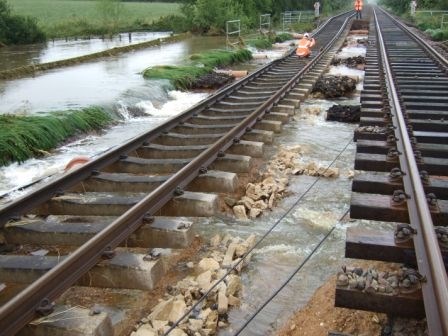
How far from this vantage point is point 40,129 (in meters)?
8.80

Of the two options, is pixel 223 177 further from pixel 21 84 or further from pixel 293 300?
pixel 21 84

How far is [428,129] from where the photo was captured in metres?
7.26

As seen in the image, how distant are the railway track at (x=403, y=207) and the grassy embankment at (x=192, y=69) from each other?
6958mm

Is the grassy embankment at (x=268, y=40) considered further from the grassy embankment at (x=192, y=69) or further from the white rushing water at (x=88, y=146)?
the white rushing water at (x=88, y=146)

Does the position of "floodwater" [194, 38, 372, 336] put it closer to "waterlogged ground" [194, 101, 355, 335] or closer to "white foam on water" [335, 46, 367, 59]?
"waterlogged ground" [194, 101, 355, 335]

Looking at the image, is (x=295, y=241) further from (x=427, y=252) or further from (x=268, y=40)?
(x=268, y=40)

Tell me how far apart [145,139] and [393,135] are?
3.21 metres

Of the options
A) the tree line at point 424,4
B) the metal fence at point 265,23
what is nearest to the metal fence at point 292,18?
the metal fence at point 265,23

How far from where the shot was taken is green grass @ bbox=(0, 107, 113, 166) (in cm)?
796

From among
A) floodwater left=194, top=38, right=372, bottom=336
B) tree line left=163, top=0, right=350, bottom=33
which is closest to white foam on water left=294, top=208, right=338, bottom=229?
floodwater left=194, top=38, right=372, bottom=336

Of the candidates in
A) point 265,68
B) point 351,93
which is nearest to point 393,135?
point 351,93

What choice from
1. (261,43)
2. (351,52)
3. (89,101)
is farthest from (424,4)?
(89,101)

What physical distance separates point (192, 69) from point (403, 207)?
12.7 metres

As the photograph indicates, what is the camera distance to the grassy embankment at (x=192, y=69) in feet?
48.2
